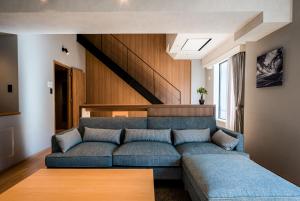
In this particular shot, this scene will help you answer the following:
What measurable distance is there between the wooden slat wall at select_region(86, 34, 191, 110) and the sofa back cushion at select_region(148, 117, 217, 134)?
3.88 meters

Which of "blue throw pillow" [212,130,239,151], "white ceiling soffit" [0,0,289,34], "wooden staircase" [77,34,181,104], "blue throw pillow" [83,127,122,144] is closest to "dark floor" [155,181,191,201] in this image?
"blue throw pillow" [212,130,239,151]

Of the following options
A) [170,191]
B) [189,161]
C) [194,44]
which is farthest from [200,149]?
[194,44]

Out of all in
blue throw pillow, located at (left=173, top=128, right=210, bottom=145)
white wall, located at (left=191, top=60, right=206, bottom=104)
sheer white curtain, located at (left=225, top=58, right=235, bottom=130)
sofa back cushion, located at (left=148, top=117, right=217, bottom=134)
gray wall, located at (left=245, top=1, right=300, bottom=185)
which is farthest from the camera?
white wall, located at (left=191, top=60, right=206, bottom=104)

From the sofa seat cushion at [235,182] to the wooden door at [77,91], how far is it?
4.75 meters

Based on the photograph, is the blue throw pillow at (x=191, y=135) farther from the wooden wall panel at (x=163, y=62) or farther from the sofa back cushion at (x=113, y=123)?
the wooden wall panel at (x=163, y=62)

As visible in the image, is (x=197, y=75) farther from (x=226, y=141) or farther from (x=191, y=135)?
(x=226, y=141)

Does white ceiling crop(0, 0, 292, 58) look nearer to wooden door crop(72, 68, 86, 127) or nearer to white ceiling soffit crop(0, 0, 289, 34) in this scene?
white ceiling soffit crop(0, 0, 289, 34)

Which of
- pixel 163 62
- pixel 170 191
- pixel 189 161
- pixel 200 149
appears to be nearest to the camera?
pixel 189 161

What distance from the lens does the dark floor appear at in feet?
8.32

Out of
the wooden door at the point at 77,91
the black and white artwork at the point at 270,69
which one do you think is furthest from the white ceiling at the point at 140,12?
the wooden door at the point at 77,91

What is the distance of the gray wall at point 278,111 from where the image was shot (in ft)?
8.84

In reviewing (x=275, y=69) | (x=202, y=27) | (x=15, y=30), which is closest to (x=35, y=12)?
(x=15, y=30)

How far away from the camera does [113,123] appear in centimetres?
371

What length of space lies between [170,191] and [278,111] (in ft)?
6.29
